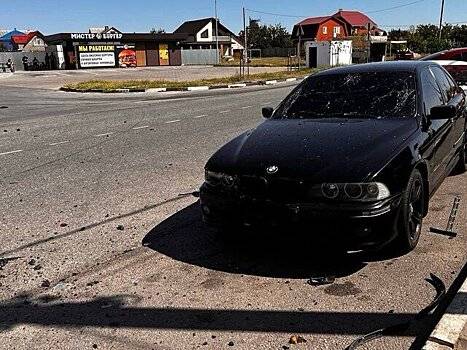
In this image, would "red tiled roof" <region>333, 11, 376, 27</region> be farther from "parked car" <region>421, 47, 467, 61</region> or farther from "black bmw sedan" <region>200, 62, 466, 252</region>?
"black bmw sedan" <region>200, 62, 466, 252</region>

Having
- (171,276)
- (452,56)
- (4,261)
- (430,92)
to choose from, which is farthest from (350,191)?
(452,56)

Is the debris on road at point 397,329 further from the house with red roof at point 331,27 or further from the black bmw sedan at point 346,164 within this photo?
the house with red roof at point 331,27

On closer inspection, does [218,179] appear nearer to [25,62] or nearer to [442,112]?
[442,112]

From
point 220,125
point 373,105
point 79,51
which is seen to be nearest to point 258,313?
point 373,105

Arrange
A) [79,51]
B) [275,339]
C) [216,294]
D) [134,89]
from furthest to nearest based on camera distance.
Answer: [79,51]
[134,89]
[216,294]
[275,339]

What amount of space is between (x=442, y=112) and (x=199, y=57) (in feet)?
206

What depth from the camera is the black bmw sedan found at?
142 inches

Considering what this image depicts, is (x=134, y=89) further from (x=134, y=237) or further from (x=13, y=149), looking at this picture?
(x=134, y=237)

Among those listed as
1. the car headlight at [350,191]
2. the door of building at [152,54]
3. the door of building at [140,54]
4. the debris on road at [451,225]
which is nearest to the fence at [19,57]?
the door of building at [140,54]

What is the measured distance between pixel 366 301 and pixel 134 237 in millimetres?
2267

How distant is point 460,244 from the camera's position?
14.2 ft

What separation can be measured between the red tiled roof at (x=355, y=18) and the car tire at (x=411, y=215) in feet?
Answer: 303

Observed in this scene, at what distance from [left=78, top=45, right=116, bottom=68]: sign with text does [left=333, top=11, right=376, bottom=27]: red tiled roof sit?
50.0m

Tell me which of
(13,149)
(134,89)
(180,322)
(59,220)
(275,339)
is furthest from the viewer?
(134,89)
